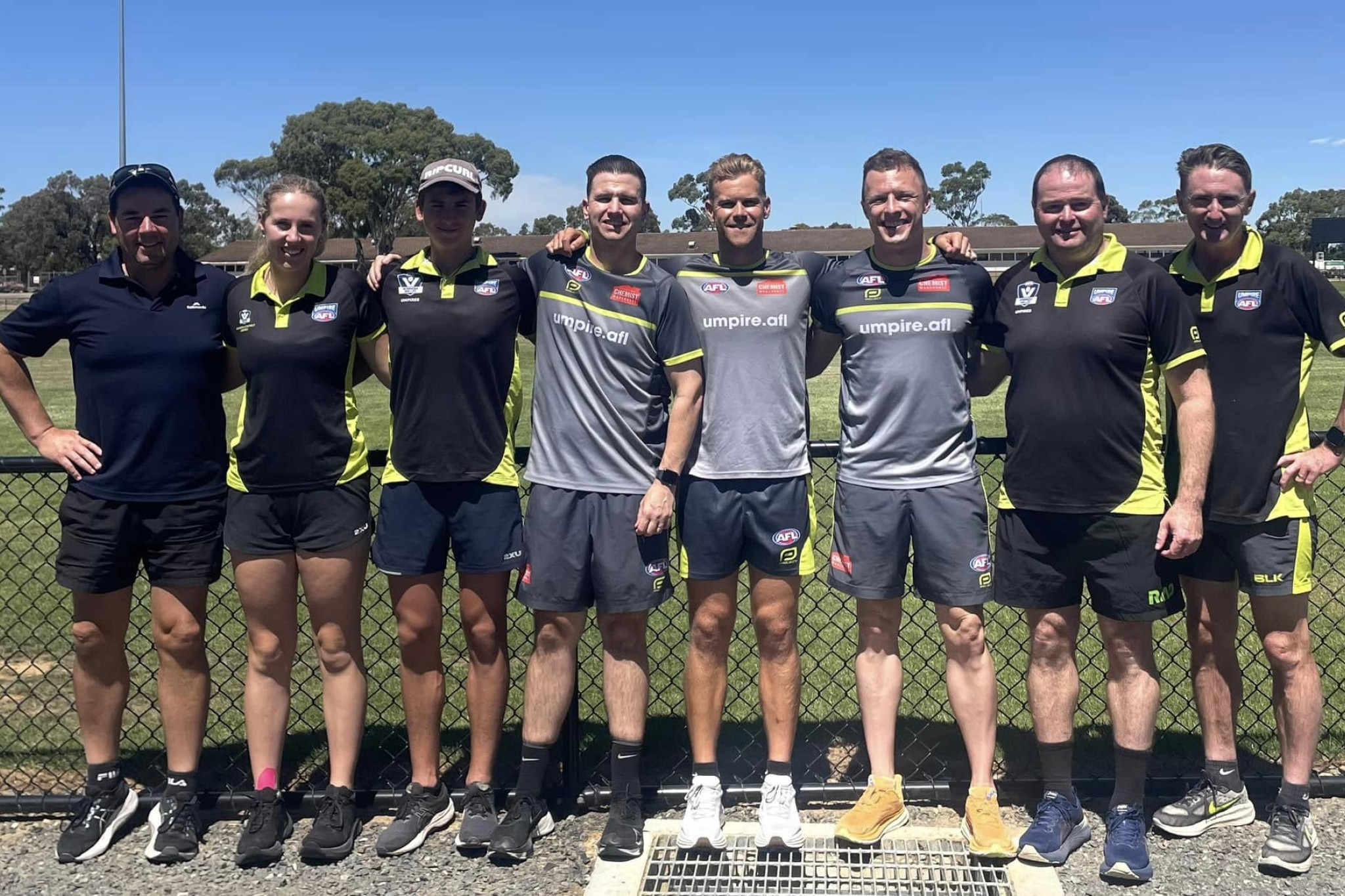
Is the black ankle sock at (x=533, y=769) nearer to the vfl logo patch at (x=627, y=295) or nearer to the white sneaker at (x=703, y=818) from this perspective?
the white sneaker at (x=703, y=818)

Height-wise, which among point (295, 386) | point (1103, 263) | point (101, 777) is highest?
point (1103, 263)

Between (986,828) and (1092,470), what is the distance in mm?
1250

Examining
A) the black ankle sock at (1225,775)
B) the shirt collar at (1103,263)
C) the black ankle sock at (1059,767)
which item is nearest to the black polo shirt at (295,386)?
the shirt collar at (1103,263)

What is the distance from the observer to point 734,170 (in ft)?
11.9

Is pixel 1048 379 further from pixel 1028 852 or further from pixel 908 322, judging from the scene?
pixel 1028 852

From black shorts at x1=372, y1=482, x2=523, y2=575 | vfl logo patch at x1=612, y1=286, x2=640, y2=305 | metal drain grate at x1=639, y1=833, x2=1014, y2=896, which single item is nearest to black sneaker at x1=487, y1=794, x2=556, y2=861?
metal drain grate at x1=639, y1=833, x2=1014, y2=896

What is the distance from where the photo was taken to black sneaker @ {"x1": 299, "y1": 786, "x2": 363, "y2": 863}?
11.6ft

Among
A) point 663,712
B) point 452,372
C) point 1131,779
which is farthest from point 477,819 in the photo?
point 1131,779

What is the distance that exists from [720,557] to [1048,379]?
4.06 ft

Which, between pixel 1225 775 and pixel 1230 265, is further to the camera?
pixel 1225 775

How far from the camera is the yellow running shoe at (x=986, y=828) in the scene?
11.5 feet

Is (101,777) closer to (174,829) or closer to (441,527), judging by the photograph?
(174,829)

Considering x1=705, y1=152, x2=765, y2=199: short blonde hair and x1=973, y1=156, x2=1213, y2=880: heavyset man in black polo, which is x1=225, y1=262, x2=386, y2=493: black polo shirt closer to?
x1=705, y1=152, x2=765, y2=199: short blonde hair

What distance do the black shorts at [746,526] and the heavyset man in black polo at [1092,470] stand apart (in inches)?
28.5
